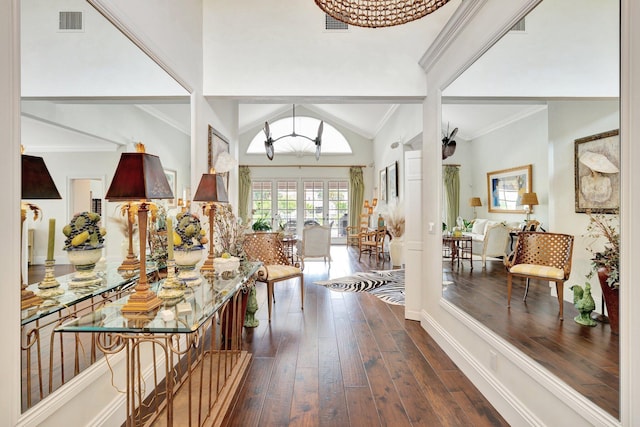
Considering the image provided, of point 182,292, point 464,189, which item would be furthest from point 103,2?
point 464,189

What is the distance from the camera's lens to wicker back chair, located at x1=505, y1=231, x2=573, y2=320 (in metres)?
1.63

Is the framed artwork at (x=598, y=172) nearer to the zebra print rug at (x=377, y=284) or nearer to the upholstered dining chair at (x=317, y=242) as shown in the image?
the zebra print rug at (x=377, y=284)

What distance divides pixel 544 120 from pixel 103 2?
95.4 inches

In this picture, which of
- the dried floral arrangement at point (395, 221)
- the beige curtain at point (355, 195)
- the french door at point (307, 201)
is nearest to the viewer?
the dried floral arrangement at point (395, 221)

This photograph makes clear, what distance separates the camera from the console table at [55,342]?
135cm

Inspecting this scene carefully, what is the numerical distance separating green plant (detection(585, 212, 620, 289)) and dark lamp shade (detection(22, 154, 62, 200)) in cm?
231

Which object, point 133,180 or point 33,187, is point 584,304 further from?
point 33,187

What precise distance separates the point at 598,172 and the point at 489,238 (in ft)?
3.77

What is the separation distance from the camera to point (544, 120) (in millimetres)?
1774

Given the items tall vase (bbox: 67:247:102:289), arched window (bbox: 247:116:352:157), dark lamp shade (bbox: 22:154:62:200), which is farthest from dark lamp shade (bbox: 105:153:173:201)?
arched window (bbox: 247:116:352:157)

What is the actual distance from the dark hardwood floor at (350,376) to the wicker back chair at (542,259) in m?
0.81

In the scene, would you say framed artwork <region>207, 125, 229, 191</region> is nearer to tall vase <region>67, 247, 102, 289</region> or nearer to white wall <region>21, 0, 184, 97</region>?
white wall <region>21, 0, 184, 97</region>

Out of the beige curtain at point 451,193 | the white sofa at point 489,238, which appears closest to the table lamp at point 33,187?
the white sofa at point 489,238

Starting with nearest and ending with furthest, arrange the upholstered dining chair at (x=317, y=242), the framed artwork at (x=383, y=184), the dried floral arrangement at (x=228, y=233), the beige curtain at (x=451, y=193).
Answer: the beige curtain at (x=451, y=193)
the dried floral arrangement at (x=228, y=233)
the upholstered dining chair at (x=317, y=242)
the framed artwork at (x=383, y=184)
